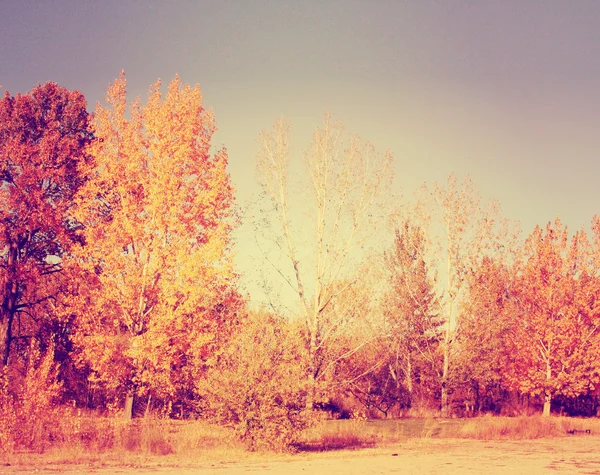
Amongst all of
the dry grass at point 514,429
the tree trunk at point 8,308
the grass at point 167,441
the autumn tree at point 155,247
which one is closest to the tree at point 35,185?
the tree trunk at point 8,308

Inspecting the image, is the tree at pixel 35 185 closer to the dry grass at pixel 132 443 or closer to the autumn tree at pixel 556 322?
the dry grass at pixel 132 443

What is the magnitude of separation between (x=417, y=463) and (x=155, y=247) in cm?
1059

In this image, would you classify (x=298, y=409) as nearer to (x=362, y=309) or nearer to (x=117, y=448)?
(x=117, y=448)

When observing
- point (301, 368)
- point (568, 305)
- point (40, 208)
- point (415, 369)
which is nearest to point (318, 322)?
point (301, 368)

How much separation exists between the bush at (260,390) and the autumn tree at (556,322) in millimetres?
24344

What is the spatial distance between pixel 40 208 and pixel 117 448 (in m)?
11.5

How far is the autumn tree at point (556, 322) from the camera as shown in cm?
3609

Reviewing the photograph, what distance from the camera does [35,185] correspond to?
2436 centimetres

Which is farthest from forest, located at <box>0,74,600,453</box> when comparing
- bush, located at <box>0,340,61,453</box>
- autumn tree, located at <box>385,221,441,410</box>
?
autumn tree, located at <box>385,221,441,410</box>

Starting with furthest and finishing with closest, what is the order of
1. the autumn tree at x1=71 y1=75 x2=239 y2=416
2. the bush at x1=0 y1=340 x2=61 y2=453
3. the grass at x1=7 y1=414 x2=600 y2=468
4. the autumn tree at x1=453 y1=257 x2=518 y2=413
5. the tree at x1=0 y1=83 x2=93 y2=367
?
the autumn tree at x1=453 y1=257 x2=518 y2=413 < the tree at x1=0 y1=83 x2=93 y2=367 < the autumn tree at x1=71 y1=75 x2=239 y2=416 < the bush at x1=0 y1=340 x2=61 y2=453 < the grass at x1=7 y1=414 x2=600 y2=468

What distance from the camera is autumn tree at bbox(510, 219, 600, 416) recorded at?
36.1 meters

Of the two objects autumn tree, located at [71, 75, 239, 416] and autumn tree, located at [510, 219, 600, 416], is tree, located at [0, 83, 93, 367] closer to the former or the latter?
autumn tree, located at [71, 75, 239, 416]

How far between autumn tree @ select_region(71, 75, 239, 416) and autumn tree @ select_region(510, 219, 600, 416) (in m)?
23.3

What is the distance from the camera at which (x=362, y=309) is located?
2266cm
